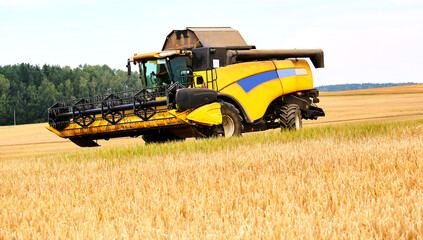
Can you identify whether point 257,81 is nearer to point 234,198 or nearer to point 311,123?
point 234,198

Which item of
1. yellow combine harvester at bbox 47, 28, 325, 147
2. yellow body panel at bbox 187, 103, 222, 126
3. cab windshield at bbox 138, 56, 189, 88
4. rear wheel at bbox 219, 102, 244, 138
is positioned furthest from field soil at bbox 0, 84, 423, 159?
rear wheel at bbox 219, 102, 244, 138

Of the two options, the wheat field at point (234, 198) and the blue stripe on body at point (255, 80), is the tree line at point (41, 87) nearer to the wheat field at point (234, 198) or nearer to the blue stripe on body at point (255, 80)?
the blue stripe on body at point (255, 80)

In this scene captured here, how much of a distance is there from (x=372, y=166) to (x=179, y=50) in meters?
6.40

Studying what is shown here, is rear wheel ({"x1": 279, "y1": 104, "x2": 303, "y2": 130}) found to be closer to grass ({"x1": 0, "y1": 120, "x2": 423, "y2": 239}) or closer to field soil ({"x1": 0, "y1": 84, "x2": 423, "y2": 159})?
field soil ({"x1": 0, "y1": 84, "x2": 423, "y2": 159})

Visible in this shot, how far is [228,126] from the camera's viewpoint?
1152 cm

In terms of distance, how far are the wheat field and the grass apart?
0.04 ft

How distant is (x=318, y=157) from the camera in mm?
6594

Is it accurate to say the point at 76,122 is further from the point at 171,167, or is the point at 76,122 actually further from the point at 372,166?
the point at 372,166

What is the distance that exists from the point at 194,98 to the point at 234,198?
615 centimetres

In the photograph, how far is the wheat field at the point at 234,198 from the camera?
3.36 metres

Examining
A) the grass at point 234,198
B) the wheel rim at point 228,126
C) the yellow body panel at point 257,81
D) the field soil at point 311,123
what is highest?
the yellow body panel at point 257,81

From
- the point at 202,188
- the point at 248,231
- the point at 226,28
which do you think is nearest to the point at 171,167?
the point at 202,188

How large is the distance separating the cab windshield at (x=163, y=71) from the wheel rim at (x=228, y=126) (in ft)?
3.89

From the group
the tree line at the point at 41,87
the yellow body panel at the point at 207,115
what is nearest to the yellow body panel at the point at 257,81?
the yellow body panel at the point at 207,115
